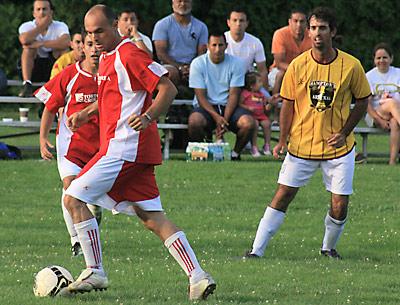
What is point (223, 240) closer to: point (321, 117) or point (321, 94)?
point (321, 117)

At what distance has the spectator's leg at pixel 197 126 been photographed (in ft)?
55.1

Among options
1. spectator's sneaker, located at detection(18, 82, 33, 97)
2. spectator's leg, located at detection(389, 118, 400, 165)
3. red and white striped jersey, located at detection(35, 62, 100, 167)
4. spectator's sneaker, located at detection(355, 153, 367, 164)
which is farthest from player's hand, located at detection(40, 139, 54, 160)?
spectator's sneaker, located at detection(355, 153, 367, 164)

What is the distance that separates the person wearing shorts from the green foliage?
20722 mm

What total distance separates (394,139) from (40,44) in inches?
208

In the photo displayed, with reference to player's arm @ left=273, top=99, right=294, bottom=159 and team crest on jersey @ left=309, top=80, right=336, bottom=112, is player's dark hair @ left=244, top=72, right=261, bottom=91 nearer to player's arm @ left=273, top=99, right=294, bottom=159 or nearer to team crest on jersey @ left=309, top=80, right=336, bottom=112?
player's arm @ left=273, top=99, right=294, bottom=159

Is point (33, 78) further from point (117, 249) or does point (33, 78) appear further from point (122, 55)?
point (122, 55)

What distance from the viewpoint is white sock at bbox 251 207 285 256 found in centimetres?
1004

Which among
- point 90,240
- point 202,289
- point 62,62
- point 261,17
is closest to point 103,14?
point 90,240

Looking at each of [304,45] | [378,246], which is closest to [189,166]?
[304,45]

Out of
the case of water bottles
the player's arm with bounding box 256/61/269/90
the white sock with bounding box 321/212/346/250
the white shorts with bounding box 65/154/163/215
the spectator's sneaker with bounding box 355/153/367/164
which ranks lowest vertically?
the spectator's sneaker with bounding box 355/153/367/164

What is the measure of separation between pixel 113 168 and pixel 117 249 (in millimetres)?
2828

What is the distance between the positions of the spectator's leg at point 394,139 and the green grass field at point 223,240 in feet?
0.95

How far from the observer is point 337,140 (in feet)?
32.0

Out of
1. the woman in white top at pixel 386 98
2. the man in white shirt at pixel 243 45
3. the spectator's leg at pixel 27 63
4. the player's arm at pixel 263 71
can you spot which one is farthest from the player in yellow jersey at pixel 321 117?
the spectator's leg at pixel 27 63
